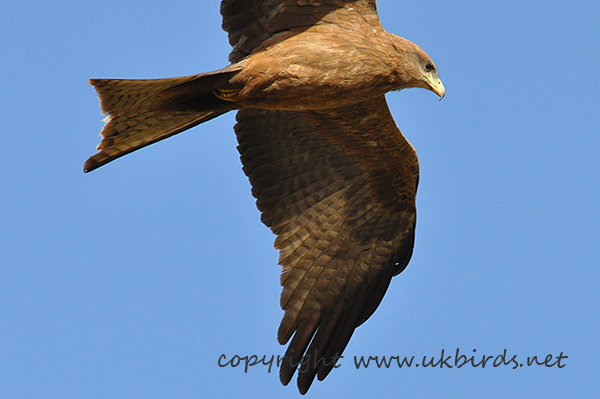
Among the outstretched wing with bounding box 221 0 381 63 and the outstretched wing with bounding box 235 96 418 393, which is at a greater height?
the outstretched wing with bounding box 221 0 381 63

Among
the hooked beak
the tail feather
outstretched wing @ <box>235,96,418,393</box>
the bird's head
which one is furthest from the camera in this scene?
outstretched wing @ <box>235,96,418,393</box>

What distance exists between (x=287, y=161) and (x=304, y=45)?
1.78 meters

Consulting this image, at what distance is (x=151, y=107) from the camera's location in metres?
6.89

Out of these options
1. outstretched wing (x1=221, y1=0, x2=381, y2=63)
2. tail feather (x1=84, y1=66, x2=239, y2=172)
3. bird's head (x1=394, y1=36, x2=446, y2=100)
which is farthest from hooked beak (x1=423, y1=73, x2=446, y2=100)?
tail feather (x1=84, y1=66, x2=239, y2=172)

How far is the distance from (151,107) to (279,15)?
4.43 feet

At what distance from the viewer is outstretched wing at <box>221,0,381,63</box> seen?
6863 millimetres

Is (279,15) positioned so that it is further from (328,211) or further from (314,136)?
(328,211)

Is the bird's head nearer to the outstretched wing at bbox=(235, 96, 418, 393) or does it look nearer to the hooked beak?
the hooked beak

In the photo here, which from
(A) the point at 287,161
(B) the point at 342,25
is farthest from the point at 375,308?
(B) the point at 342,25

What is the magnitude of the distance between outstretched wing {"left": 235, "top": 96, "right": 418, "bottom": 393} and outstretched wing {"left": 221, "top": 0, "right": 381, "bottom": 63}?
1063mm

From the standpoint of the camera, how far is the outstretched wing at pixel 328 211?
7.94 meters

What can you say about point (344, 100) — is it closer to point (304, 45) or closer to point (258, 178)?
point (304, 45)

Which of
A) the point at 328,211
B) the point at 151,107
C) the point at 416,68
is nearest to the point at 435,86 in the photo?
the point at 416,68

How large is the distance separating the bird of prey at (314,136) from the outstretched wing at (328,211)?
11 mm
